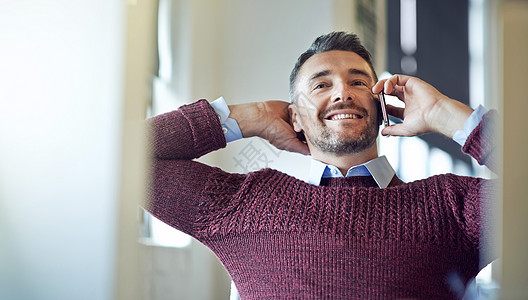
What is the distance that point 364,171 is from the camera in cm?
66

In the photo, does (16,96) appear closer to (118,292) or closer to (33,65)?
(33,65)

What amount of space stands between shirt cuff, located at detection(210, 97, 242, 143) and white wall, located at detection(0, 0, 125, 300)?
7.3 inches

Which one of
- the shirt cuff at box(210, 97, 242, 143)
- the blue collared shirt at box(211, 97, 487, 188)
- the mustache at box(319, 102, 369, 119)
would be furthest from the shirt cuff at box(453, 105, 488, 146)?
the shirt cuff at box(210, 97, 242, 143)

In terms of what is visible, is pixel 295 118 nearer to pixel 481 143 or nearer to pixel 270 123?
pixel 270 123

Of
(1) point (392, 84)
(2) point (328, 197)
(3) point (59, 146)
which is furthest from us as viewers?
(2) point (328, 197)

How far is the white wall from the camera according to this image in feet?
1.26

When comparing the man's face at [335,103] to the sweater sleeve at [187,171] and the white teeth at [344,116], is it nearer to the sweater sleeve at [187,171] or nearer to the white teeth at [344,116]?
the white teeth at [344,116]

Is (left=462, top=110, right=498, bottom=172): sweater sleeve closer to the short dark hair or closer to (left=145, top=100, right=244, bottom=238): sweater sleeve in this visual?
the short dark hair

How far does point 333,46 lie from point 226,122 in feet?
0.50

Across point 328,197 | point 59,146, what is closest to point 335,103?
point 328,197

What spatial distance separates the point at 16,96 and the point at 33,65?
3 cm

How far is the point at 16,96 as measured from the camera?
0.40 m

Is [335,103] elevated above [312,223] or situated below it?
above

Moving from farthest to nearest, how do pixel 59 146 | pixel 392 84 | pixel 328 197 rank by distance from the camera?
pixel 328 197 → pixel 392 84 → pixel 59 146
